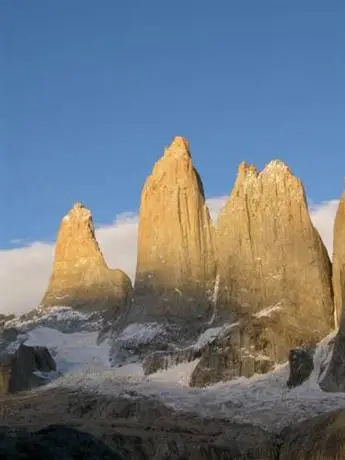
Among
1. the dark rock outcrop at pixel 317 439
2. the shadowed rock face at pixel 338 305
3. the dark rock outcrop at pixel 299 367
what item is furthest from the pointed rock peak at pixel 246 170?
the dark rock outcrop at pixel 317 439

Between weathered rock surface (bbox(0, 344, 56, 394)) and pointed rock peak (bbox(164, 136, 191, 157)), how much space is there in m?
44.9

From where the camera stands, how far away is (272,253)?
5871 inches

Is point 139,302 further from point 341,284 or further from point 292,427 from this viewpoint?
point 292,427

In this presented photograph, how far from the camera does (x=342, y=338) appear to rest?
376 ft

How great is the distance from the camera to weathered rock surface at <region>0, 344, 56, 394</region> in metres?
142

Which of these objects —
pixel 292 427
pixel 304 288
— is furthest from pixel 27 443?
pixel 304 288

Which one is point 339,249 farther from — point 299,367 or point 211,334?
point 211,334

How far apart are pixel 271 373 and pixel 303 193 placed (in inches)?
1545

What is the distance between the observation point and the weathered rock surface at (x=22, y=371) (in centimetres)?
14162

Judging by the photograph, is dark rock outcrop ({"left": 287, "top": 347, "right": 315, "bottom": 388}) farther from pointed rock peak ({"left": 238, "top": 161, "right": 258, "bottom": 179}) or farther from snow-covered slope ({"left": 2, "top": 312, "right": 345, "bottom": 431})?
pointed rock peak ({"left": 238, "top": 161, "right": 258, "bottom": 179})

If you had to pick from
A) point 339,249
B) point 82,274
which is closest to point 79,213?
point 82,274

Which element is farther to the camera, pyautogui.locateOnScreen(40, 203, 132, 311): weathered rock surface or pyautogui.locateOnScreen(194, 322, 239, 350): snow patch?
pyautogui.locateOnScreen(40, 203, 132, 311): weathered rock surface

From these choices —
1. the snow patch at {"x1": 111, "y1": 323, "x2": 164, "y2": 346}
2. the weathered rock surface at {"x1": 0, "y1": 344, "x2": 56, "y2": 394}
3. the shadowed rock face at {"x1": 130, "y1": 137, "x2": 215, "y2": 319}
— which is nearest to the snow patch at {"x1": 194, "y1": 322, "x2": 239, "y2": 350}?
the shadowed rock face at {"x1": 130, "y1": 137, "x2": 215, "y2": 319}

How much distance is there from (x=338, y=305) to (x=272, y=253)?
57.9 ft
